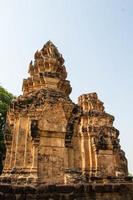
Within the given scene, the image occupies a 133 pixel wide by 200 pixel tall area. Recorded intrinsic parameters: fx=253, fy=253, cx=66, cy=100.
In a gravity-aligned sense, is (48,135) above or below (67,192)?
above

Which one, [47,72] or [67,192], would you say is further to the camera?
[47,72]

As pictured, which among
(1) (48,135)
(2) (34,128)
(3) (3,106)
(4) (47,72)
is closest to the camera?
(2) (34,128)

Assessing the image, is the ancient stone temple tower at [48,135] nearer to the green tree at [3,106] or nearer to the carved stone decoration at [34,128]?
the carved stone decoration at [34,128]

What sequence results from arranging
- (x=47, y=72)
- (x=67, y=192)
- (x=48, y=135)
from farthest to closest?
(x=47, y=72) → (x=48, y=135) → (x=67, y=192)

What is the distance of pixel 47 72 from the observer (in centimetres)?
1315

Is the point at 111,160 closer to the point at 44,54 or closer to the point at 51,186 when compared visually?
the point at 44,54

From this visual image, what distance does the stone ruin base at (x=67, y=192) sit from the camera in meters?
7.27

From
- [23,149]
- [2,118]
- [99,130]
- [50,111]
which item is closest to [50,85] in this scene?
[50,111]

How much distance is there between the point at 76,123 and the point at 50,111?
1.53 meters

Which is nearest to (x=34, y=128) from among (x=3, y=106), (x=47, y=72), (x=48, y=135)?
(x=48, y=135)

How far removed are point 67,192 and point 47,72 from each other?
6.98 metres

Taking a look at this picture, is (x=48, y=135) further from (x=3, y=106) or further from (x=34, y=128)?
(x=3, y=106)

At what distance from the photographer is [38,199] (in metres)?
7.20

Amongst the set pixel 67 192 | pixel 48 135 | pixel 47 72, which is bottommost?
pixel 67 192
